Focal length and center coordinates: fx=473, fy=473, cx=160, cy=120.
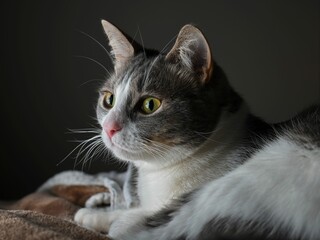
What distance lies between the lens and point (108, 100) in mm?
1265

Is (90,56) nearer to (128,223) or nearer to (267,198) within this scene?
(128,223)

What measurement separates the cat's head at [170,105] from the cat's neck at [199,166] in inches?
1.2

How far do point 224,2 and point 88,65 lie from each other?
63cm

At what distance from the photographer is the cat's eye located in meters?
1.25

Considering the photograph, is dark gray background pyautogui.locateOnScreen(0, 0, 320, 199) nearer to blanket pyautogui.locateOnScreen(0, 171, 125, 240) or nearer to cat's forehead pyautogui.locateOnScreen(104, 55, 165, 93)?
blanket pyautogui.locateOnScreen(0, 171, 125, 240)

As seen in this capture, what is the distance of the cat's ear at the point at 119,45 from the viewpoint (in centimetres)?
130

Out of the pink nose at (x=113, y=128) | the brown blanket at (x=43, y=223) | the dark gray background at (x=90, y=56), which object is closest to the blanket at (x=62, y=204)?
the brown blanket at (x=43, y=223)

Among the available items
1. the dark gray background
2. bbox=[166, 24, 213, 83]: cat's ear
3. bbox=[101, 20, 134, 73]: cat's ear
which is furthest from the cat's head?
the dark gray background

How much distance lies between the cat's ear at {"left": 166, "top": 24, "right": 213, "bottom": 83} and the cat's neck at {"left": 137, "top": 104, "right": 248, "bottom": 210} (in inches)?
5.4

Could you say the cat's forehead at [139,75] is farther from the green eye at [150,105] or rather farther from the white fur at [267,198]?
the white fur at [267,198]

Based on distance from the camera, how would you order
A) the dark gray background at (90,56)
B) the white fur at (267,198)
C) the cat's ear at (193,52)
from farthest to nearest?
the dark gray background at (90,56), the cat's ear at (193,52), the white fur at (267,198)

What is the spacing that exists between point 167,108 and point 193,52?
0.49 feet

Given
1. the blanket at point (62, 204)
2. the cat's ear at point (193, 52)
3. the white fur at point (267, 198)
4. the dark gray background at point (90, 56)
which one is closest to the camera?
the white fur at point (267, 198)

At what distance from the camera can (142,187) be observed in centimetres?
128
